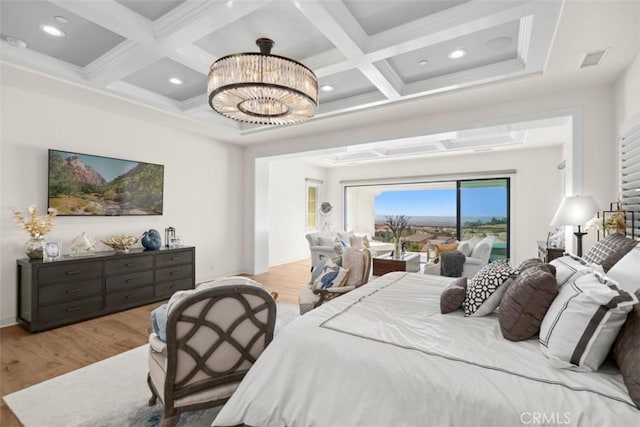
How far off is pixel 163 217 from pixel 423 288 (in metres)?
4.32

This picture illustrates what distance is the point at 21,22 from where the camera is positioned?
2.55 meters

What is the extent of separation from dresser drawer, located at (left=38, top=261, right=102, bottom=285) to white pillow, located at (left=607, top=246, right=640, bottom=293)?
15.8 ft

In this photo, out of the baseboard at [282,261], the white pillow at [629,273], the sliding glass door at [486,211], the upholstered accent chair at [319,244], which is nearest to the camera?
the white pillow at [629,273]

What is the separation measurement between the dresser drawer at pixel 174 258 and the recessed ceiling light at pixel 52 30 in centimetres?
277

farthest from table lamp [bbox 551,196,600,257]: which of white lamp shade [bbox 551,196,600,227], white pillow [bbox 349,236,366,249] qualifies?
white pillow [bbox 349,236,366,249]

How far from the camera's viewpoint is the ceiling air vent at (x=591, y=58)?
2584 millimetres

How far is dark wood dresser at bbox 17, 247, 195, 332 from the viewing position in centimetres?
327

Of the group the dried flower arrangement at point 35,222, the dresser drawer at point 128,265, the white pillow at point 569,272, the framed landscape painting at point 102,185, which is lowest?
the dresser drawer at point 128,265

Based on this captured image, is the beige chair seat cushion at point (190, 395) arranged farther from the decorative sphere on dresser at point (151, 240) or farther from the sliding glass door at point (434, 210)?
the sliding glass door at point (434, 210)

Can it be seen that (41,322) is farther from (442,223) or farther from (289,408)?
(442,223)

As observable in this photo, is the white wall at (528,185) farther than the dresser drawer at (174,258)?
Yes

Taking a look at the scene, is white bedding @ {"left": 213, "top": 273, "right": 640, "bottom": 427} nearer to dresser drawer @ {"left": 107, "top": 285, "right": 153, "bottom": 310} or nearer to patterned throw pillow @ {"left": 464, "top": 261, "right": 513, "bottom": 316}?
patterned throw pillow @ {"left": 464, "top": 261, "right": 513, "bottom": 316}

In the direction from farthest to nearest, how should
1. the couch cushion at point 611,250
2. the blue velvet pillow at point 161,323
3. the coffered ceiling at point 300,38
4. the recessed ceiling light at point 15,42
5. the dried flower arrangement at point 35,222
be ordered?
the dried flower arrangement at point 35,222 < the recessed ceiling light at point 15,42 < the coffered ceiling at point 300,38 < the couch cushion at point 611,250 < the blue velvet pillow at point 161,323

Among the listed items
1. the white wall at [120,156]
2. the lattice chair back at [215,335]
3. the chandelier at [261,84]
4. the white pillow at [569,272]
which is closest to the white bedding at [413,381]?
the lattice chair back at [215,335]
